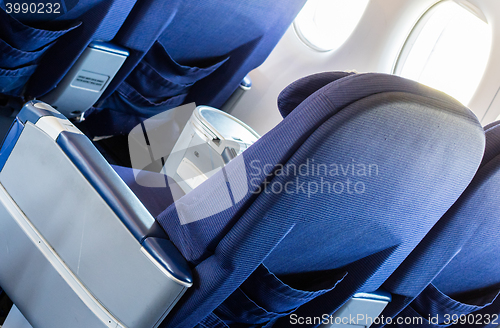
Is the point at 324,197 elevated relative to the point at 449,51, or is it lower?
lower

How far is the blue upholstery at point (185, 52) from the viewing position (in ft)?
6.32

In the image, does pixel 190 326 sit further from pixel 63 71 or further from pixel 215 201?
pixel 63 71

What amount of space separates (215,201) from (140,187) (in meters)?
0.71

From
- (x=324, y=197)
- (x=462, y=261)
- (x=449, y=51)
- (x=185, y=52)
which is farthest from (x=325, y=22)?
(x=324, y=197)

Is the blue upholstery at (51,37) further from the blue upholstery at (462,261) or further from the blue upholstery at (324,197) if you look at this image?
the blue upholstery at (462,261)

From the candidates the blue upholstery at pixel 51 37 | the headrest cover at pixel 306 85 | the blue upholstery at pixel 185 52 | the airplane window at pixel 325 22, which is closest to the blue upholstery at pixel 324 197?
the headrest cover at pixel 306 85

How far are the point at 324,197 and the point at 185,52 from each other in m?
1.54

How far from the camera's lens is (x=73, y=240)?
3.86 ft

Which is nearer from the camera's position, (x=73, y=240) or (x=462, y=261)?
(x=73, y=240)

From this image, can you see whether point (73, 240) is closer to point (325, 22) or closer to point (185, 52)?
point (185, 52)

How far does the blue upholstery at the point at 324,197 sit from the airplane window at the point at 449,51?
5.48ft

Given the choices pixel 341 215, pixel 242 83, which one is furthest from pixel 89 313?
pixel 242 83

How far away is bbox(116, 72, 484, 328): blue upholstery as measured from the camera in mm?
869

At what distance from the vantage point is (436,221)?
3.67 feet
